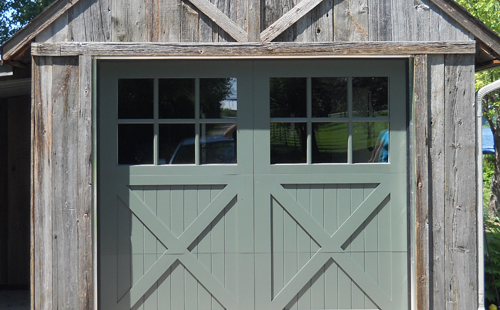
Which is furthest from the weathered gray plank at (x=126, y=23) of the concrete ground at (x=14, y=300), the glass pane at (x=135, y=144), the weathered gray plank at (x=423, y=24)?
the concrete ground at (x=14, y=300)

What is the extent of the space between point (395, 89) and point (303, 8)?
3.66ft

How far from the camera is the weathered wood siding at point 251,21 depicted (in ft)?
14.5

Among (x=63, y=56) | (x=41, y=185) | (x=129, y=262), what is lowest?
(x=129, y=262)

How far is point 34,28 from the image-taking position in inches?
171

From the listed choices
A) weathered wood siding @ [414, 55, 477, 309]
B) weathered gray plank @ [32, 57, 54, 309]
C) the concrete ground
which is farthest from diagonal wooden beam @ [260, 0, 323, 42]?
the concrete ground

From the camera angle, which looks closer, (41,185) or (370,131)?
(41,185)

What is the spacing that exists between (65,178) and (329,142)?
235cm

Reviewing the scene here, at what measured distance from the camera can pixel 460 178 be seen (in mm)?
4484

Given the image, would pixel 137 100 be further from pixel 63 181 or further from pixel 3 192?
pixel 3 192

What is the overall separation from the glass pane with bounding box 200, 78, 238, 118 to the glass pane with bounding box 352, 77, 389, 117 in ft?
3.63

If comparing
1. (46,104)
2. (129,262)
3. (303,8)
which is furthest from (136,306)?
(303,8)

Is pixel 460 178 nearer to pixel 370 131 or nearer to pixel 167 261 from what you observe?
pixel 370 131

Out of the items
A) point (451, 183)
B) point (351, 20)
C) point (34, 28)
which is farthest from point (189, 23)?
point (451, 183)

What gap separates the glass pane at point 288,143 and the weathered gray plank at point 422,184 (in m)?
0.99
